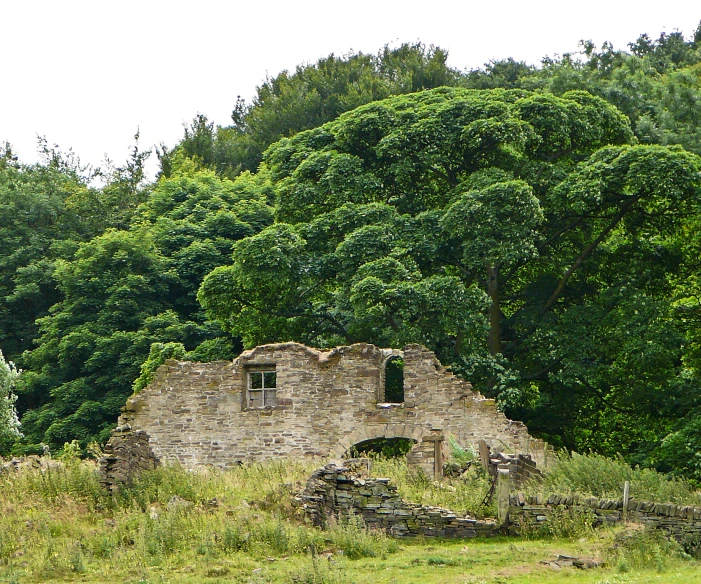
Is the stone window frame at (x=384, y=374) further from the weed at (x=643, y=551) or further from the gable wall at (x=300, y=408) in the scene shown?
the weed at (x=643, y=551)

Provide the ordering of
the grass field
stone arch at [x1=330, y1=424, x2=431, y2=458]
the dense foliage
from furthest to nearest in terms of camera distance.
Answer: the dense foliage, stone arch at [x1=330, y1=424, x2=431, y2=458], the grass field

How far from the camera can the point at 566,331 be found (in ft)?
106

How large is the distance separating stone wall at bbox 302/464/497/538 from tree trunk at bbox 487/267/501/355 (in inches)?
481

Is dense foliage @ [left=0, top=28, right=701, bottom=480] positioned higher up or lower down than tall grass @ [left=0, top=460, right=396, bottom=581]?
higher up

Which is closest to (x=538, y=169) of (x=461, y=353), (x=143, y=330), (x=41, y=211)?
(x=461, y=353)

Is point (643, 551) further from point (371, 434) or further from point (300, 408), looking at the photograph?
point (300, 408)

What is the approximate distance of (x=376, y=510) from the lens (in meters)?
21.6

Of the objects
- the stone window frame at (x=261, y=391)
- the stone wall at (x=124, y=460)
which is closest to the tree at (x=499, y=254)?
the stone window frame at (x=261, y=391)

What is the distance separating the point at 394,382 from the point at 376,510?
457 inches

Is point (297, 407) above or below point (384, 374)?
below

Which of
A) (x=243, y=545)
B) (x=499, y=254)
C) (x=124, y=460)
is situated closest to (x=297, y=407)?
(x=499, y=254)

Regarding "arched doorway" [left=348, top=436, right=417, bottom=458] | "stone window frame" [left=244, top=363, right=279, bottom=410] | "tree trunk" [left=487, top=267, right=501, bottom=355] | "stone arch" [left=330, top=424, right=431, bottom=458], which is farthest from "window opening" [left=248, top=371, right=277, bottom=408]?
"tree trunk" [left=487, top=267, right=501, bottom=355]

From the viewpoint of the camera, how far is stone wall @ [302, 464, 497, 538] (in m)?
21.1

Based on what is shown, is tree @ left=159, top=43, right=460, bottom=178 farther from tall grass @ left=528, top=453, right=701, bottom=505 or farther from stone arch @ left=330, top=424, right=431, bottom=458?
tall grass @ left=528, top=453, right=701, bottom=505
